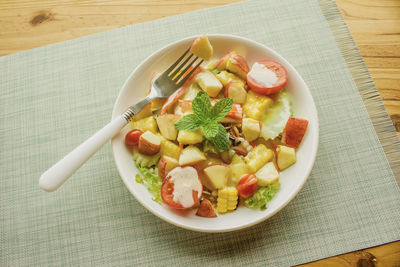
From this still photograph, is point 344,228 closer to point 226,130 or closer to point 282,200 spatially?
point 282,200

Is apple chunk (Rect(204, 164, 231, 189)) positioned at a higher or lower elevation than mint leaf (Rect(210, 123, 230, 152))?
lower

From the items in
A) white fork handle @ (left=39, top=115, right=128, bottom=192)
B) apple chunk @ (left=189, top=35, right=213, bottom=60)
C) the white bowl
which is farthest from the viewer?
apple chunk @ (left=189, top=35, right=213, bottom=60)

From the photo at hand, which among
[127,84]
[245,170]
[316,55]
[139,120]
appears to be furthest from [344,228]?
[127,84]

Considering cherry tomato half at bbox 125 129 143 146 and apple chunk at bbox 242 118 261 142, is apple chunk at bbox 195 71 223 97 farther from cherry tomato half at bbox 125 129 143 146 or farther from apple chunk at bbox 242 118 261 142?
cherry tomato half at bbox 125 129 143 146

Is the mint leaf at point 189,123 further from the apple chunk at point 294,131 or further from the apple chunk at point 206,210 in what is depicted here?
the apple chunk at point 294,131

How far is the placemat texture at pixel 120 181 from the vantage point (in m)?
1.93

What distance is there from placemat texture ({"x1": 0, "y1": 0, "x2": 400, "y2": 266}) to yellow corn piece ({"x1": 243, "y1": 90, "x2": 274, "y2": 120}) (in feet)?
1.52

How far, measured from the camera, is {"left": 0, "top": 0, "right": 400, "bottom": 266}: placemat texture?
1926mm

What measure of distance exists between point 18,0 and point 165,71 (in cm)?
152

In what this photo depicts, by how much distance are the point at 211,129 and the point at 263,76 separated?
469 millimetres

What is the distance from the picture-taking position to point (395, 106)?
223 centimetres

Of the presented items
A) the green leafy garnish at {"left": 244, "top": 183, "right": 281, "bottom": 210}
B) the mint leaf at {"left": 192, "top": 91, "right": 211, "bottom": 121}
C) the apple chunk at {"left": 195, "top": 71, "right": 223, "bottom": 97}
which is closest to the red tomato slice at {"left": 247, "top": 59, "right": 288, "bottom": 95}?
the apple chunk at {"left": 195, "top": 71, "right": 223, "bottom": 97}

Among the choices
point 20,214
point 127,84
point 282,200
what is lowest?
point 20,214

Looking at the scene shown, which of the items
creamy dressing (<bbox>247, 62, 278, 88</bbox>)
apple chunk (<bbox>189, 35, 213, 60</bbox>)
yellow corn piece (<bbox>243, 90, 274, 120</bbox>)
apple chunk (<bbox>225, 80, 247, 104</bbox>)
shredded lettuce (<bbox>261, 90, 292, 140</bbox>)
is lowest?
shredded lettuce (<bbox>261, 90, 292, 140</bbox>)
